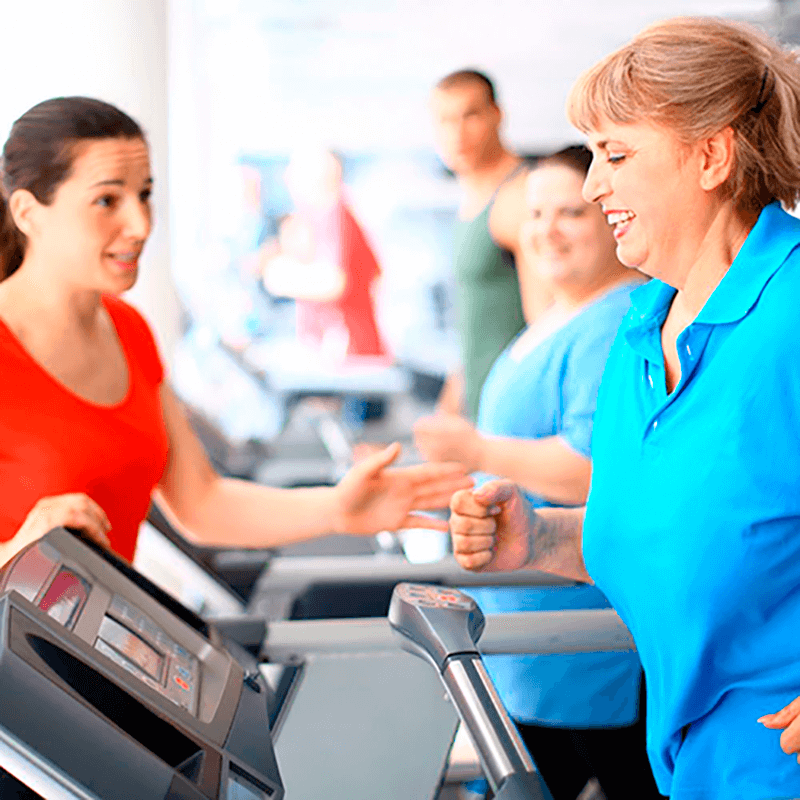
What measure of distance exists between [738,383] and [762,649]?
25 centimetres

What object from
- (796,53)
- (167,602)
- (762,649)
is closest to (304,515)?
(167,602)

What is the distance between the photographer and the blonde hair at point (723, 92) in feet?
3.31

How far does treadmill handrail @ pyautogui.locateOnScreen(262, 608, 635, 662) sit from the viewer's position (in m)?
1.40

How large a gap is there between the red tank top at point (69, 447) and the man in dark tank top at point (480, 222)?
4.74 feet

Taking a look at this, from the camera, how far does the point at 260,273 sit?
7770 mm

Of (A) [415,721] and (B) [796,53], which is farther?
(A) [415,721]

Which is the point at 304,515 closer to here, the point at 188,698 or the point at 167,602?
the point at 167,602

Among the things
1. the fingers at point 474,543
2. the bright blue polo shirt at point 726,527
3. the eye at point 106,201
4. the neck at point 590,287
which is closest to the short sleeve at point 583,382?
the neck at point 590,287

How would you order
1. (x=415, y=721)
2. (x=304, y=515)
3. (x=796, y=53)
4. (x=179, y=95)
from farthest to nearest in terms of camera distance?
(x=179, y=95), (x=304, y=515), (x=415, y=721), (x=796, y=53)

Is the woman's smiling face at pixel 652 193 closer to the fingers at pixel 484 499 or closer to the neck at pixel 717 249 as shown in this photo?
the neck at pixel 717 249

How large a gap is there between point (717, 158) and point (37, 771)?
0.81m

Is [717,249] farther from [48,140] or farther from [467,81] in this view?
[467,81]

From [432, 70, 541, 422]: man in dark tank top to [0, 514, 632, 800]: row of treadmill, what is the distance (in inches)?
57.8

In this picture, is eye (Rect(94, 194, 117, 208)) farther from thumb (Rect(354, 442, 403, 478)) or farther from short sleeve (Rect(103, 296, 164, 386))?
thumb (Rect(354, 442, 403, 478))
